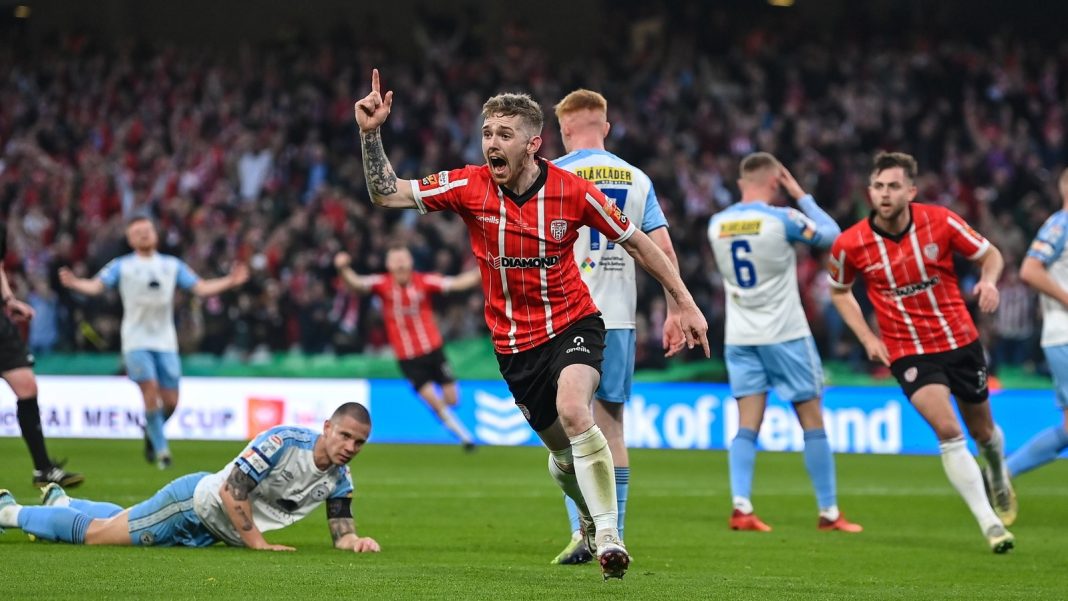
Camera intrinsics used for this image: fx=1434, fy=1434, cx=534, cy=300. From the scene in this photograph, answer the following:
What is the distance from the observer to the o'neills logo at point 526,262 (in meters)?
6.64

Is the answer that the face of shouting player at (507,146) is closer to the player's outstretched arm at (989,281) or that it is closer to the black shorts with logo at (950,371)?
the player's outstretched arm at (989,281)

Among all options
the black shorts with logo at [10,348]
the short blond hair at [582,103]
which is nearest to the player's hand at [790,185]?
the short blond hair at [582,103]

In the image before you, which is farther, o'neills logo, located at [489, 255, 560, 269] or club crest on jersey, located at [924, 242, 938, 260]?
club crest on jersey, located at [924, 242, 938, 260]

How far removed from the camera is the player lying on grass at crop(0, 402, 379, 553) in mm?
7660

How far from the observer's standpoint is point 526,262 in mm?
6652

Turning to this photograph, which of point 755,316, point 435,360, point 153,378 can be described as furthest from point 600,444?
point 435,360

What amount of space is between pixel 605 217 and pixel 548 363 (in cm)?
73

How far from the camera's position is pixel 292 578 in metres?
6.52

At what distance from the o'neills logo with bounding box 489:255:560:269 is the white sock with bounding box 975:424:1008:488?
413cm

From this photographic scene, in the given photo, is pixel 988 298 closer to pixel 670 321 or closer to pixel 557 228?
pixel 670 321

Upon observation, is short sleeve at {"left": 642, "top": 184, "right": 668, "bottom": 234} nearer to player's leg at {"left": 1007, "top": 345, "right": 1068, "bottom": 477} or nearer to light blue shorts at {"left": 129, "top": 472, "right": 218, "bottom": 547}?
light blue shorts at {"left": 129, "top": 472, "right": 218, "bottom": 547}

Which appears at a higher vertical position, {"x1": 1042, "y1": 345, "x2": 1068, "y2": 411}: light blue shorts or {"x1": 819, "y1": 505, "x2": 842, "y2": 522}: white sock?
{"x1": 1042, "y1": 345, "x2": 1068, "y2": 411}: light blue shorts

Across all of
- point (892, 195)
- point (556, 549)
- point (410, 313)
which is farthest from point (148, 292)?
point (892, 195)

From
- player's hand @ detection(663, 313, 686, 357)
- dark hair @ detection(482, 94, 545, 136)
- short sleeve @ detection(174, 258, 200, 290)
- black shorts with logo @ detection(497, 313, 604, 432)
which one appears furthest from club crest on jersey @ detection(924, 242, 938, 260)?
short sleeve @ detection(174, 258, 200, 290)
